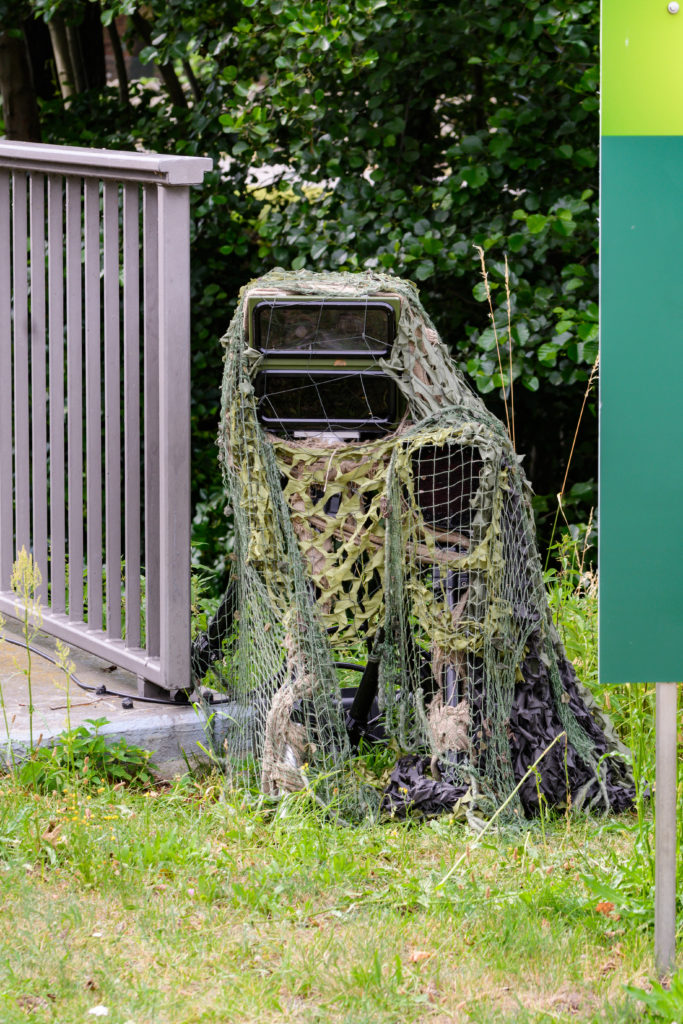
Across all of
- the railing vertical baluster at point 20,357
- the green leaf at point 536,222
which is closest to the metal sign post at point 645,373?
the railing vertical baluster at point 20,357

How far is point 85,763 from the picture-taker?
11.3 feet

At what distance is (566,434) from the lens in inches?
289

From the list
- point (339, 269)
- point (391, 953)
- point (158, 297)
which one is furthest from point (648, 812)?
point (339, 269)

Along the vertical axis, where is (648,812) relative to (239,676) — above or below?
below

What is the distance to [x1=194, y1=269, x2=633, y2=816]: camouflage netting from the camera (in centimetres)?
337

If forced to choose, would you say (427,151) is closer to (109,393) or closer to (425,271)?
(425,271)

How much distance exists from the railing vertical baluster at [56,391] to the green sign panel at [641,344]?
2.17 meters

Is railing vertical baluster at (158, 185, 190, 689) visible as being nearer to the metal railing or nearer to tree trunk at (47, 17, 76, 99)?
the metal railing

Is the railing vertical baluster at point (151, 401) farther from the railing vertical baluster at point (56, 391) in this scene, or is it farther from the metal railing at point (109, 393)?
the railing vertical baluster at point (56, 391)

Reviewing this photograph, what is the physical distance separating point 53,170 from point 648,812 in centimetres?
270

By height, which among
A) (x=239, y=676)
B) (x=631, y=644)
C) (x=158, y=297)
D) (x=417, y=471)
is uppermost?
(x=158, y=297)

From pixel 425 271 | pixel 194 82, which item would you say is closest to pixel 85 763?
pixel 425 271

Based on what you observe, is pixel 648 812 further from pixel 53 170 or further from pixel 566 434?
pixel 566 434

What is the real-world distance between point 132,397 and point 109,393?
0.42 feet
